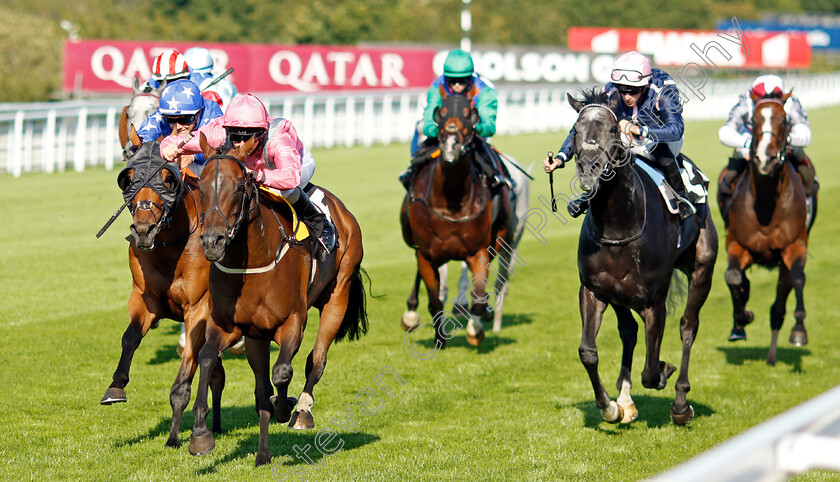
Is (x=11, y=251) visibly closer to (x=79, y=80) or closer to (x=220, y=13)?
(x=79, y=80)

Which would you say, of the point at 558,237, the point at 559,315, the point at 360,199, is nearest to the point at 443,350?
the point at 559,315

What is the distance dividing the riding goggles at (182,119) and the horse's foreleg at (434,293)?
315cm

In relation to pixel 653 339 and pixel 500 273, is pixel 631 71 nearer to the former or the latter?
pixel 653 339

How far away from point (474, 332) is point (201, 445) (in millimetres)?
3992

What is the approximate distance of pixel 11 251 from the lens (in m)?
12.2

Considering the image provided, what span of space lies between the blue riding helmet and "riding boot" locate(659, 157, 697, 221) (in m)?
2.88

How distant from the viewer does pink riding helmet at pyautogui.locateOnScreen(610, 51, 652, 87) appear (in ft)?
20.9

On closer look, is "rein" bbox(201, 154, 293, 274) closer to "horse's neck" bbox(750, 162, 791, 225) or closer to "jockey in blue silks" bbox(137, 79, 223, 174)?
"jockey in blue silks" bbox(137, 79, 223, 174)

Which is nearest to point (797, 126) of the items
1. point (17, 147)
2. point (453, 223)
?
point (453, 223)

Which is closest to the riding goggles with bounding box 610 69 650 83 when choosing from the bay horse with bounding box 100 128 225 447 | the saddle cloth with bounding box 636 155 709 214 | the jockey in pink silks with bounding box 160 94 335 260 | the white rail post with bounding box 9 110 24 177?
the saddle cloth with bounding box 636 155 709 214

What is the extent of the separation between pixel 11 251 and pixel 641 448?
8303 mm

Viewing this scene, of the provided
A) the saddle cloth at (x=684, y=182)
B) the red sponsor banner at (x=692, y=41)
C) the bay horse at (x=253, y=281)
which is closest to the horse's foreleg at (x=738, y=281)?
the saddle cloth at (x=684, y=182)

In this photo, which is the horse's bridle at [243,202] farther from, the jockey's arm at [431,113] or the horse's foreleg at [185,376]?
the jockey's arm at [431,113]

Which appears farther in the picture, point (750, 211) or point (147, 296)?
point (750, 211)
